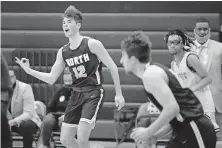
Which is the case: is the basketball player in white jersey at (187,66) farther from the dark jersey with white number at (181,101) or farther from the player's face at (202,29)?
the dark jersey with white number at (181,101)

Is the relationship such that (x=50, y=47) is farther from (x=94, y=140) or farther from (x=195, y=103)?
(x=195, y=103)

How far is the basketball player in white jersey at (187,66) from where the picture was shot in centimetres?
544

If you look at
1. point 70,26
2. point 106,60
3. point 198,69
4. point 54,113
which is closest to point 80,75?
point 106,60

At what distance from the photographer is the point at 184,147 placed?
144 inches

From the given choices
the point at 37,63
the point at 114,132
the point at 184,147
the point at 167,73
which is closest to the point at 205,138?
the point at 184,147

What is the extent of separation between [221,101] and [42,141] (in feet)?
8.63

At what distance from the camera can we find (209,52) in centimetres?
Answer: 712

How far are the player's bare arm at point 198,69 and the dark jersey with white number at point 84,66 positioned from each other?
3.27 feet

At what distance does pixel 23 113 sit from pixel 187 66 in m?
2.38

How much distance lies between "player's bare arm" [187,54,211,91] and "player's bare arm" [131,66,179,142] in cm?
197

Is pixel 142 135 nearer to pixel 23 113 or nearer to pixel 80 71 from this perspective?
pixel 80 71

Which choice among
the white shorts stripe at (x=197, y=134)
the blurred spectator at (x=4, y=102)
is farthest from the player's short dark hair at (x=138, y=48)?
the blurred spectator at (x=4, y=102)

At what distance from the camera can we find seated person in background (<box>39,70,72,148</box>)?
267 inches

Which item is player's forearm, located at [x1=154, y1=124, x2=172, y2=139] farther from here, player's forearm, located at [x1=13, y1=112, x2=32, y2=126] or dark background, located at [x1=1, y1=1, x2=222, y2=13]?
dark background, located at [x1=1, y1=1, x2=222, y2=13]
